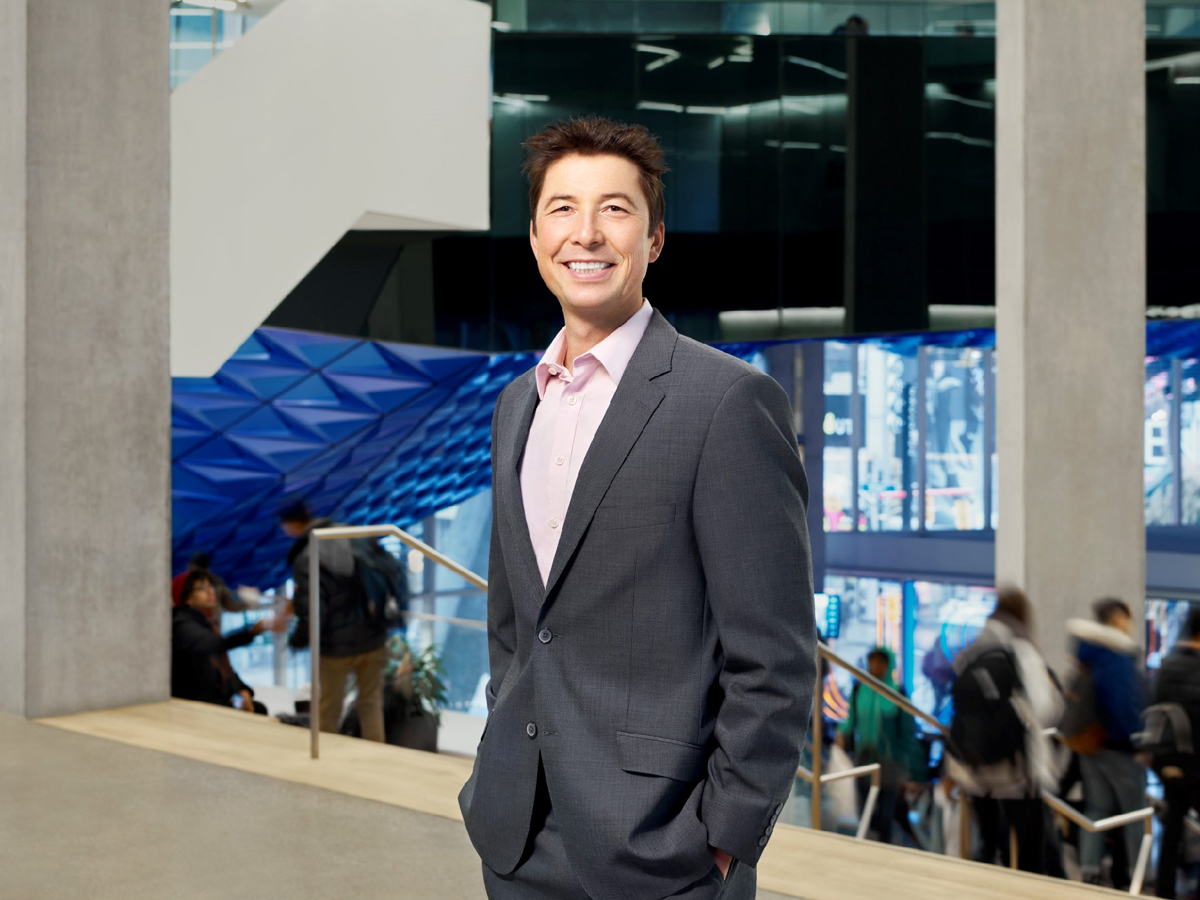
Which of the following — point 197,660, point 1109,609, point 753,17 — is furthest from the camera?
point 753,17

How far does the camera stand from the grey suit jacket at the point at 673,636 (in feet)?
5.30

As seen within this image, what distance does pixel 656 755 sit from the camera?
163 cm

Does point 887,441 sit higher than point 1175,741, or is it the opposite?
point 887,441

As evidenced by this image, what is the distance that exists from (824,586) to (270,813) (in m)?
20.1

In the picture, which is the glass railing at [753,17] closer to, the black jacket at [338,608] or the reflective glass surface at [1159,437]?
the black jacket at [338,608]

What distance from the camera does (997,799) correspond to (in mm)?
4883

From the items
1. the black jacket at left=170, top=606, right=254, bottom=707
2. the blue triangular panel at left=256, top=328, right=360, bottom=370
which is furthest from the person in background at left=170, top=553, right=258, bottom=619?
the blue triangular panel at left=256, top=328, right=360, bottom=370

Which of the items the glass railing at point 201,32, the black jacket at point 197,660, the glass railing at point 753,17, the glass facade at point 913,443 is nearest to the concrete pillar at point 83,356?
the black jacket at point 197,660

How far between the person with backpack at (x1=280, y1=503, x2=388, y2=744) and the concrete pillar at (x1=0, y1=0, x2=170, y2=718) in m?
0.76

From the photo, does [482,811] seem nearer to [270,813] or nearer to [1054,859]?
[270,813]

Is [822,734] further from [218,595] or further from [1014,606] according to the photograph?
[218,595]

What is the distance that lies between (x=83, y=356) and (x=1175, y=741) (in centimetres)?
493

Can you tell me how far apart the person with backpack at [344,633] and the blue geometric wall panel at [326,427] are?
7666mm

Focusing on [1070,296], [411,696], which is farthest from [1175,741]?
[1070,296]
